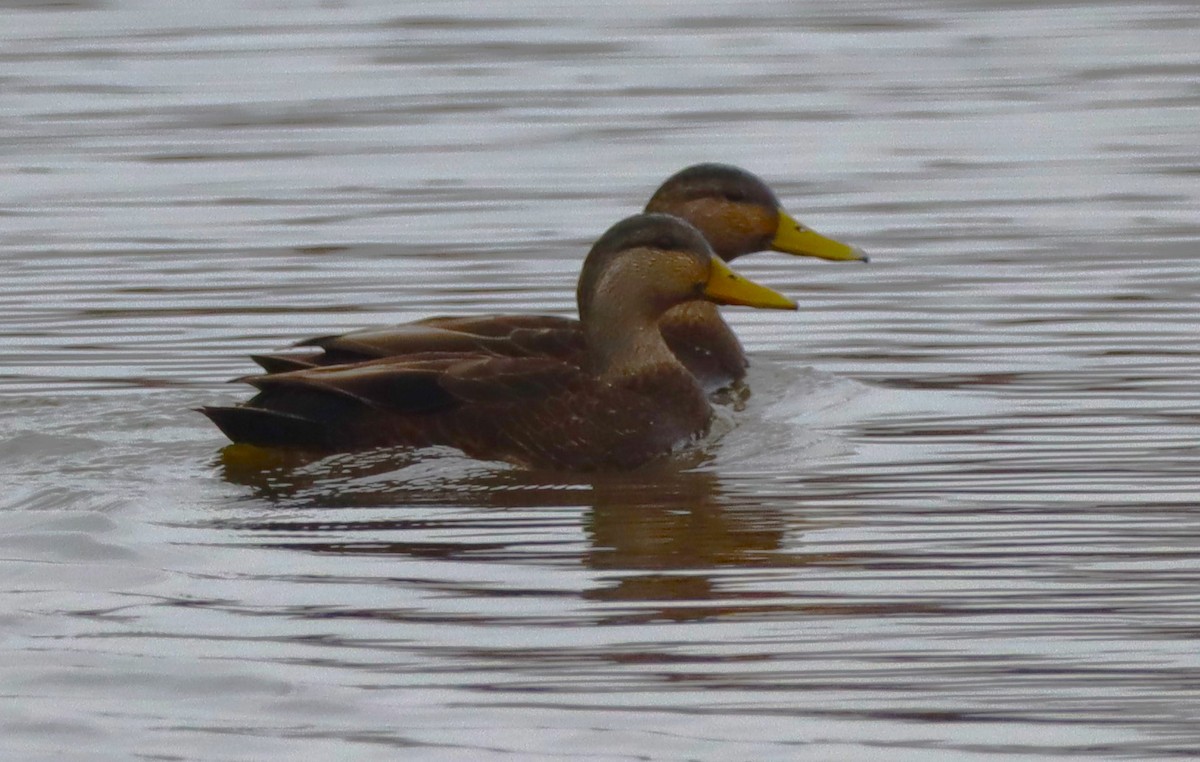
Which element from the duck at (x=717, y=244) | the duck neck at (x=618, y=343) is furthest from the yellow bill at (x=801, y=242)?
the duck neck at (x=618, y=343)

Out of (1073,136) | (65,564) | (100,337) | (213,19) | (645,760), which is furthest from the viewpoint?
(213,19)

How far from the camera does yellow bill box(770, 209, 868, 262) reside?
11.5 m

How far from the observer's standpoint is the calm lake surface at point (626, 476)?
6094 millimetres

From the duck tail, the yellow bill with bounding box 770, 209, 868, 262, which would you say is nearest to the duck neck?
the duck tail

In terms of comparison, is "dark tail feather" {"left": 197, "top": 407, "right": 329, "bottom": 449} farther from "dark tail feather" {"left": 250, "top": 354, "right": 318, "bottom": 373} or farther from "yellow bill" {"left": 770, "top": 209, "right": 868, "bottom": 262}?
"yellow bill" {"left": 770, "top": 209, "right": 868, "bottom": 262}

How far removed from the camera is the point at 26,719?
5.88 meters

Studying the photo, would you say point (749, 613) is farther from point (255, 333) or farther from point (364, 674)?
point (255, 333)

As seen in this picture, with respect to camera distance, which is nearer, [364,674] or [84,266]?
[364,674]

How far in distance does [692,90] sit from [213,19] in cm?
538

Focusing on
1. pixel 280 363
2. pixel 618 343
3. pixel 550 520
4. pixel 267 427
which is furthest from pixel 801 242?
pixel 550 520

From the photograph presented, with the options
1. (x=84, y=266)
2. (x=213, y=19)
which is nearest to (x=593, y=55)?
(x=213, y=19)

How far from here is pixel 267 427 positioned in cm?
900

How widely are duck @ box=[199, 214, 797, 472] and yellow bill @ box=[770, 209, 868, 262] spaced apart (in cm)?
159

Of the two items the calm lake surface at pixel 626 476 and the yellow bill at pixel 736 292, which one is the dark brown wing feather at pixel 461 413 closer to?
the calm lake surface at pixel 626 476
